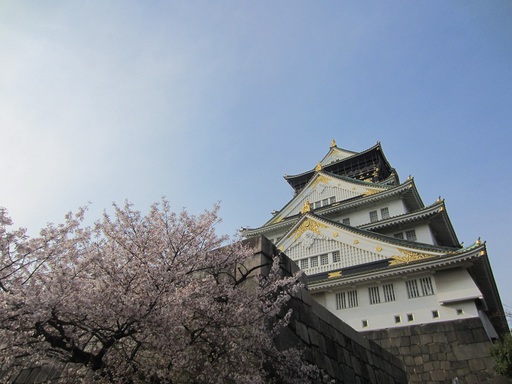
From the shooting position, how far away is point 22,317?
377 centimetres

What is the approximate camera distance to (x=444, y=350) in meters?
15.2

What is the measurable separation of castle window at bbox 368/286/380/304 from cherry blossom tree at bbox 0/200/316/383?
14.0 metres

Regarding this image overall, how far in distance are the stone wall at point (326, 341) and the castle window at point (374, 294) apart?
8878 millimetres

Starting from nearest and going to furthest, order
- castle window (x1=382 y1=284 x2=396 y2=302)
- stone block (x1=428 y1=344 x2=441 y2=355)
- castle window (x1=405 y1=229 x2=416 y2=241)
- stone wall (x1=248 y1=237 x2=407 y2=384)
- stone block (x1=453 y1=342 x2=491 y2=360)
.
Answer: stone wall (x1=248 y1=237 x2=407 y2=384) < stone block (x1=453 y1=342 x2=491 y2=360) < stone block (x1=428 y1=344 x2=441 y2=355) < castle window (x1=382 y1=284 x2=396 y2=302) < castle window (x1=405 y1=229 x2=416 y2=241)

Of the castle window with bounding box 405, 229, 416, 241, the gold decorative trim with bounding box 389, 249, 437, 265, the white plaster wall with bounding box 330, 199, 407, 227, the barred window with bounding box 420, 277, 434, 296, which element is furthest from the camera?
the white plaster wall with bounding box 330, 199, 407, 227

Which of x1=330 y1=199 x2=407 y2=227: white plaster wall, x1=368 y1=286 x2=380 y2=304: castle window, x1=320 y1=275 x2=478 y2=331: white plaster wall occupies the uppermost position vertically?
x1=330 y1=199 x2=407 y2=227: white plaster wall

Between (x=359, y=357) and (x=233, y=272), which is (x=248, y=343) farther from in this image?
(x=359, y=357)

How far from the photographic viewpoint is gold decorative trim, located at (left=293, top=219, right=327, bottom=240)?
2242 centimetres

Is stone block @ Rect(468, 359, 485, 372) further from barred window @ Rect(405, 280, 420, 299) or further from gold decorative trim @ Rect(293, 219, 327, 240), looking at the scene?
gold decorative trim @ Rect(293, 219, 327, 240)

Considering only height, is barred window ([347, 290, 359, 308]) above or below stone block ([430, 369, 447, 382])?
above

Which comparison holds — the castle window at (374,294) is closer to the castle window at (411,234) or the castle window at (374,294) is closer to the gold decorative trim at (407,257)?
the gold decorative trim at (407,257)

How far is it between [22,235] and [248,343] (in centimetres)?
308

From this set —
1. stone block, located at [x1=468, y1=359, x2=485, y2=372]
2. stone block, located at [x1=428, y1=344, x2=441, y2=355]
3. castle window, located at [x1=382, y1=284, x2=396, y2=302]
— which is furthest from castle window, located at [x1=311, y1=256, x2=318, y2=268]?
stone block, located at [x1=468, y1=359, x2=485, y2=372]

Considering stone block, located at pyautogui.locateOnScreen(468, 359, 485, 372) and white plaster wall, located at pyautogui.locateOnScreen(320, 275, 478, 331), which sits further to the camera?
white plaster wall, located at pyautogui.locateOnScreen(320, 275, 478, 331)
